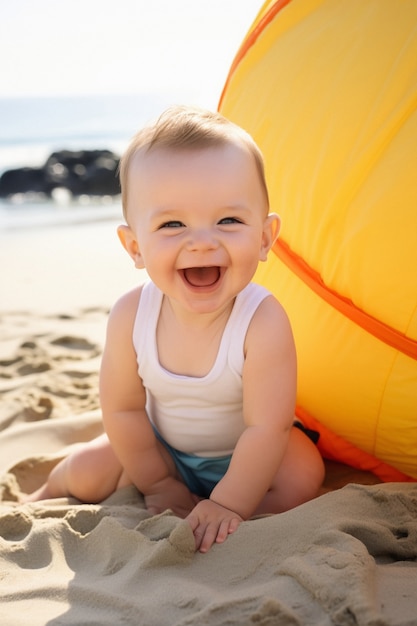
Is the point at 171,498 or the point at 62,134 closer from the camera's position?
the point at 171,498

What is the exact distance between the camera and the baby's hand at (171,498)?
2029 mm

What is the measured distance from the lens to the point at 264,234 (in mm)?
1946

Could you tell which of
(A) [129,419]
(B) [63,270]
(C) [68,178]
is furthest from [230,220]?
(C) [68,178]

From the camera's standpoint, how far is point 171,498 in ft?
6.79

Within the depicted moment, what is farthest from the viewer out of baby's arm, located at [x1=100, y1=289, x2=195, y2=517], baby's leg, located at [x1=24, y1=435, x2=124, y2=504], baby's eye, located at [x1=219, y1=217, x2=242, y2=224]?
baby's leg, located at [x1=24, y1=435, x2=124, y2=504]

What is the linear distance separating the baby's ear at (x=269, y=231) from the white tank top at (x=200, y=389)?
137 millimetres

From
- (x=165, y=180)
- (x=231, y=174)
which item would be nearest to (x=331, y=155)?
(x=231, y=174)

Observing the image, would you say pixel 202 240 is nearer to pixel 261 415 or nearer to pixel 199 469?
pixel 261 415

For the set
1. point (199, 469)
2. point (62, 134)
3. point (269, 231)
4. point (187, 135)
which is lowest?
point (62, 134)

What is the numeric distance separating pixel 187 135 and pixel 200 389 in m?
0.66

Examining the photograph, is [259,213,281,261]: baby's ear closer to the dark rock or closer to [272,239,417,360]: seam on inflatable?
[272,239,417,360]: seam on inflatable

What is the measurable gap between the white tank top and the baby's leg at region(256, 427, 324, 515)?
156 millimetres

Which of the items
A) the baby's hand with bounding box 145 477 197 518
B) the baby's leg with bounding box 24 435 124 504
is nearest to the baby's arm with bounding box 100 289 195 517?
the baby's hand with bounding box 145 477 197 518

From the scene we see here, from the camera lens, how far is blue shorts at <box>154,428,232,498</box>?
2120mm
